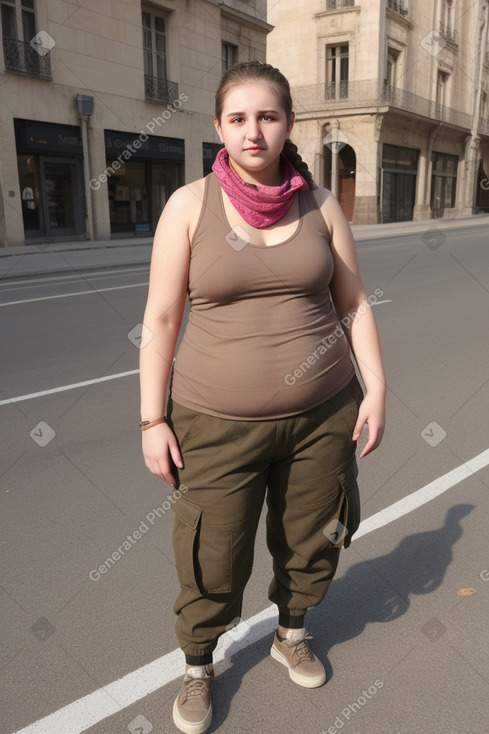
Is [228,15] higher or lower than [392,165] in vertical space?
higher

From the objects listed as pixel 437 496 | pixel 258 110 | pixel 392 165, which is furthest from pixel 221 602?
pixel 392 165

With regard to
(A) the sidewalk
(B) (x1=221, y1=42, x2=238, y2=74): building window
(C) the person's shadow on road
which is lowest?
(C) the person's shadow on road

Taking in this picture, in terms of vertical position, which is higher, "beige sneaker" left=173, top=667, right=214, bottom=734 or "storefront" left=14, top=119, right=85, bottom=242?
"storefront" left=14, top=119, right=85, bottom=242

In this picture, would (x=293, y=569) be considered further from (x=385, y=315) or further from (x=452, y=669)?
(x=385, y=315)

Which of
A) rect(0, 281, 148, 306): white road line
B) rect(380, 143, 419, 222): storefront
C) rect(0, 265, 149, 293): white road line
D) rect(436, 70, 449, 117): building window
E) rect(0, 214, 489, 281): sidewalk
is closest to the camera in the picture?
rect(0, 281, 148, 306): white road line

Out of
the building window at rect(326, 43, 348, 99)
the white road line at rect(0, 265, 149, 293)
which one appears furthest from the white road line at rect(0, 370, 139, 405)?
the building window at rect(326, 43, 348, 99)

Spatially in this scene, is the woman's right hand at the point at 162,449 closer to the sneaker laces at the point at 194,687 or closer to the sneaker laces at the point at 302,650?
the sneaker laces at the point at 194,687

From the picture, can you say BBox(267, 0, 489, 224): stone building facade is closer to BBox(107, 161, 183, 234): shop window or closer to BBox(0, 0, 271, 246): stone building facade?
BBox(0, 0, 271, 246): stone building facade

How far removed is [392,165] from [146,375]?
3507 centimetres

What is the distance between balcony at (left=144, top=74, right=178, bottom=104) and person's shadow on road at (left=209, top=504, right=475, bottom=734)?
22.1 meters

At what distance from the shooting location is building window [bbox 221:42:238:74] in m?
26.3

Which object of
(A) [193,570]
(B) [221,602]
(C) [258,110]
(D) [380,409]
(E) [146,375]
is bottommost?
(B) [221,602]

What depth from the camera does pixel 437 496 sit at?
12.0 feet

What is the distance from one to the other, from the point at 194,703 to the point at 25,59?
1978cm
